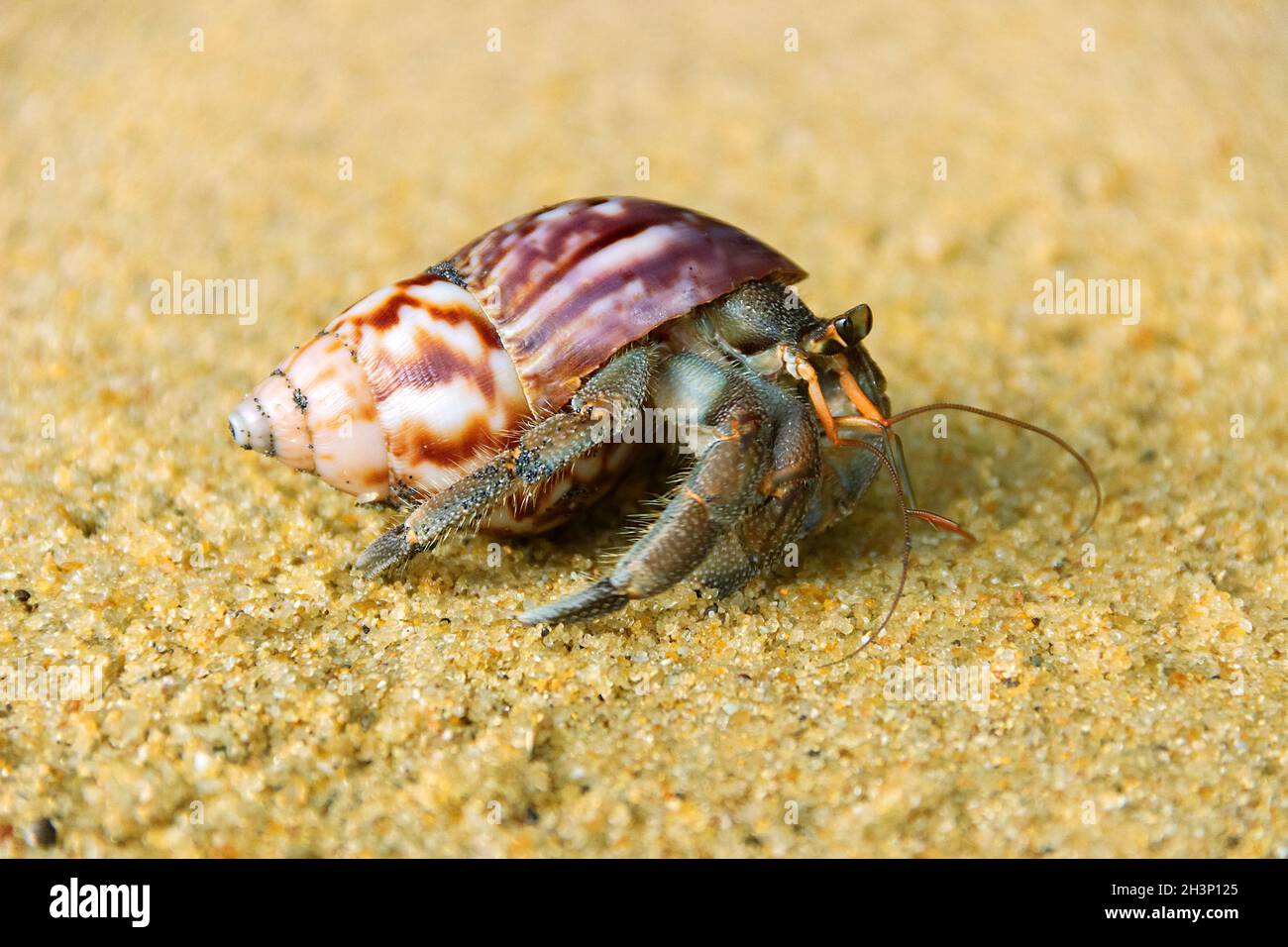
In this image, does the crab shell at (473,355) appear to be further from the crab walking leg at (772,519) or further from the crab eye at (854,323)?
the crab walking leg at (772,519)

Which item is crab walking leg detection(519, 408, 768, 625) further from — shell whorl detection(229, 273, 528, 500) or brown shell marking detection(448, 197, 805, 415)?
shell whorl detection(229, 273, 528, 500)

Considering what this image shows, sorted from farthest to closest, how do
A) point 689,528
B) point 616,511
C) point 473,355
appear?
point 616,511 → point 473,355 → point 689,528

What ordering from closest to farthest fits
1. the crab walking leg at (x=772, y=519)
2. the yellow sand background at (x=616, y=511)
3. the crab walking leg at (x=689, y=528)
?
the yellow sand background at (x=616, y=511)
the crab walking leg at (x=689, y=528)
the crab walking leg at (x=772, y=519)

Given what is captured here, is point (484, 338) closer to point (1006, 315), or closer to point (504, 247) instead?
point (504, 247)

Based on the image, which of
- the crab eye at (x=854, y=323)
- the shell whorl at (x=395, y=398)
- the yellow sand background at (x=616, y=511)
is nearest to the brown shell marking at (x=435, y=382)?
the shell whorl at (x=395, y=398)

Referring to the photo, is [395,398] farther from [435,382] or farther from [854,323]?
[854,323]

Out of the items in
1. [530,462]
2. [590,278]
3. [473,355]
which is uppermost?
[590,278]

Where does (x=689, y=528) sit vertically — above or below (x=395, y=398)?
below

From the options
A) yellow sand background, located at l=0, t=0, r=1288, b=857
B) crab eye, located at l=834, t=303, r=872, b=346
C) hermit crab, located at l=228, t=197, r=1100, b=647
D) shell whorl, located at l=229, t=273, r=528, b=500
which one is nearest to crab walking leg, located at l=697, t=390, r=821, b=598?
hermit crab, located at l=228, t=197, r=1100, b=647

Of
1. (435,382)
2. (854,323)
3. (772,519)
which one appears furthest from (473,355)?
(854,323)
